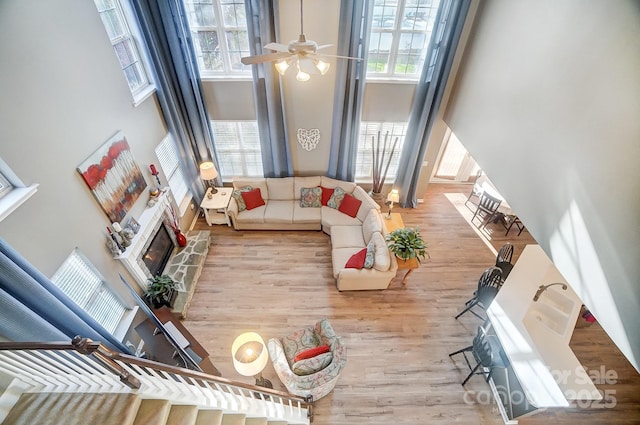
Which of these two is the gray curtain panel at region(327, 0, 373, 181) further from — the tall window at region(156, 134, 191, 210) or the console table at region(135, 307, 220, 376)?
the console table at region(135, 307, 220, 376)

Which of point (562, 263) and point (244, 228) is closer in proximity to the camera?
point (562, 263)

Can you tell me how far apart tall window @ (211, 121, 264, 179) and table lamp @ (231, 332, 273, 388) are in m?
4.08

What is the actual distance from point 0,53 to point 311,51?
2799 mm

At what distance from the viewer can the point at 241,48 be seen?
192 inches

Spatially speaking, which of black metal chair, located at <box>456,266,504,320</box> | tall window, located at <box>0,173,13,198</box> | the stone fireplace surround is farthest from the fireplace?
black metal chair, located at <box>456,266,504,320</box>

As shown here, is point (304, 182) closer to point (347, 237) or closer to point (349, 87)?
point (347, 237)

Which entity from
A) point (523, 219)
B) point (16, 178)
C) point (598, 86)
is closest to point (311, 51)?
point (598, 86)

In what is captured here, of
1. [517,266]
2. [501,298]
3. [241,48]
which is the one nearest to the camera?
[501,298]

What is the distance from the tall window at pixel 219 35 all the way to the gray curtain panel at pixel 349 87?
1.71 m

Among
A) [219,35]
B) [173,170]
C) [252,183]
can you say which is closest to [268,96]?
[219,35]

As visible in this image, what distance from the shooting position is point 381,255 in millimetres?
4723

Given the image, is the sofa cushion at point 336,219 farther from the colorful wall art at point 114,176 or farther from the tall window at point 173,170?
the colorful wall art at point 114,176

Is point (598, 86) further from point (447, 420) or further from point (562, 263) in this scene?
point (447, 420)

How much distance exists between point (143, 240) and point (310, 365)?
10.3ft
